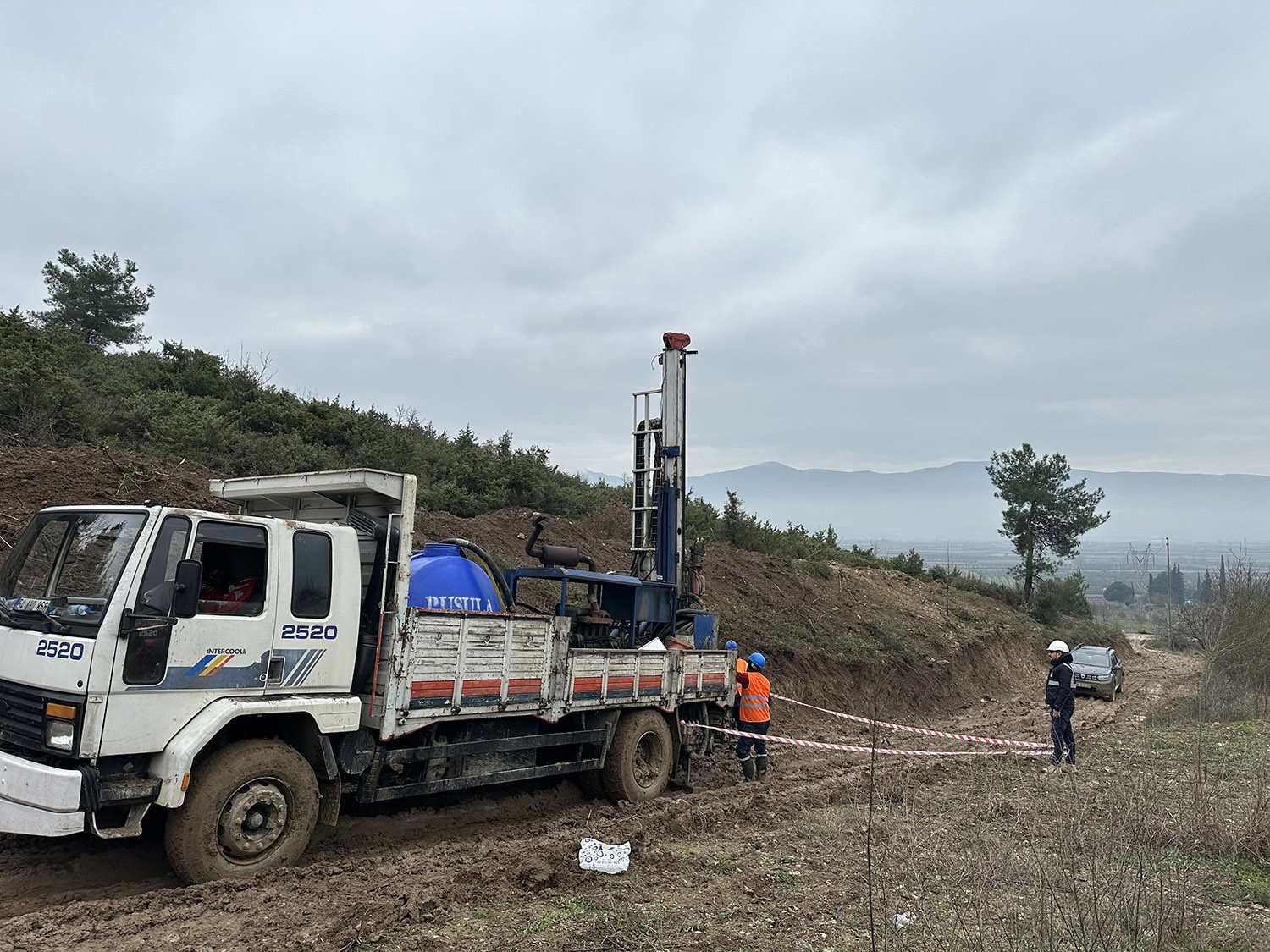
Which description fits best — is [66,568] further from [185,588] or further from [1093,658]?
[1093,658]

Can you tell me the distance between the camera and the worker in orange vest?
417 inches

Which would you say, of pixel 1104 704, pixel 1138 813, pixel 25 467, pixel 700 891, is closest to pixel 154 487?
pixel 25 467

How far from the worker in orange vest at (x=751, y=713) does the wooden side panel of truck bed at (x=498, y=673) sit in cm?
173

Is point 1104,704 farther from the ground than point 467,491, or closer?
closer

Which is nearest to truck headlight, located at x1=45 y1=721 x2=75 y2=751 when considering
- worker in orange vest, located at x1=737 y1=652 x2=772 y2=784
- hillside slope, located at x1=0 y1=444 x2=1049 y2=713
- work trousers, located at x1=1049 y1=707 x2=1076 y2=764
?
hillside slope, located at x1=0 y1=444 x2=1049 y2=713

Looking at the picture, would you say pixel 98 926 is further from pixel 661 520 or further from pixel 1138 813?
pixel 661 520

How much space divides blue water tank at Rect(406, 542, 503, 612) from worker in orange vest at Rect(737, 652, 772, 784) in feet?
12.8

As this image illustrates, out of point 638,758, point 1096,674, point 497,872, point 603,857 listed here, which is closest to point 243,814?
point 497,872

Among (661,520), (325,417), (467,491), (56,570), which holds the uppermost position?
(325,417)

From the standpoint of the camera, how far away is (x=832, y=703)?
1738 centimetres

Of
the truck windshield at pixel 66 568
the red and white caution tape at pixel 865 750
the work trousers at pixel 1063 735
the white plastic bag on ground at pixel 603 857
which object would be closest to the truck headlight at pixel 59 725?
the truck windshield at pixel 66 568

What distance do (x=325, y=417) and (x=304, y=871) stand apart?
16.4m

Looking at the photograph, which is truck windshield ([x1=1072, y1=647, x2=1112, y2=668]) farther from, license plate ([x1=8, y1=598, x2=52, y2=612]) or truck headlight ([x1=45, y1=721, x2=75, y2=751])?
license plate ([x1=8, y1=598, x2=52, y2=612])

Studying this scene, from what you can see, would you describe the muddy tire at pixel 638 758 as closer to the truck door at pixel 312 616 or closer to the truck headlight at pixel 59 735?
the truck door at pixel 312 616
